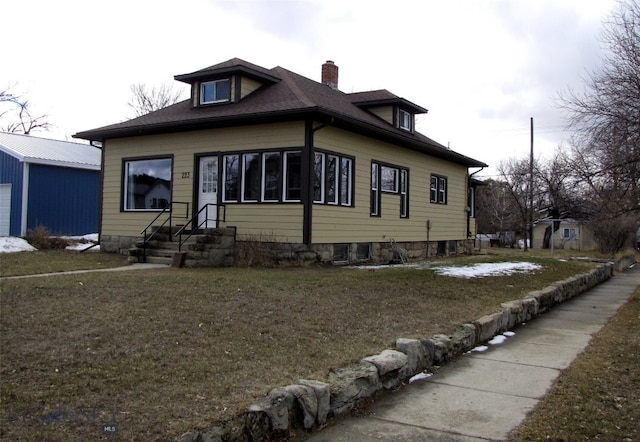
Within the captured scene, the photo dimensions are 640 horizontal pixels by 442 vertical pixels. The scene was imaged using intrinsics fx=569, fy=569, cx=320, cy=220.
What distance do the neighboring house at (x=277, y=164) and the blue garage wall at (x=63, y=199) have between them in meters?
4.70

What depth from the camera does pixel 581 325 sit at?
9.34 meters

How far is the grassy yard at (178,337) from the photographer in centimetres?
398

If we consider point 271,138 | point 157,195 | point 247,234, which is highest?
point 271,138

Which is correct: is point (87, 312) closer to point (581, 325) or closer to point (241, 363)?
point (241, 363)

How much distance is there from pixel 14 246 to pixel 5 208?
5.38 meters

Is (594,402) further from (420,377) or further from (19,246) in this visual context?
(19,246)

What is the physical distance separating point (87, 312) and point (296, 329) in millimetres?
2542

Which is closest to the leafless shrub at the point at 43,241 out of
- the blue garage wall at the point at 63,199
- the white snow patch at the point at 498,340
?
the blue garage wall at the point at 63,199

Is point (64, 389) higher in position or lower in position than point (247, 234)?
lower

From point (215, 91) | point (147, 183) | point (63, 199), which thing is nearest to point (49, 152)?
point (63, 199)

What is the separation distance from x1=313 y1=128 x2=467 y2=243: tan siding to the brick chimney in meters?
4.58

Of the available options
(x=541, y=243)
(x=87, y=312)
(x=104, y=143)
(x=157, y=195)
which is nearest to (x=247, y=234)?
(x=157, y=195)

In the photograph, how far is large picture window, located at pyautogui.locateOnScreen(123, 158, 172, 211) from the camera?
642 inches

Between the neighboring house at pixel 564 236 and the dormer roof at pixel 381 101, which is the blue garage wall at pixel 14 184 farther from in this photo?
the neighboring house at pixel 564 236
